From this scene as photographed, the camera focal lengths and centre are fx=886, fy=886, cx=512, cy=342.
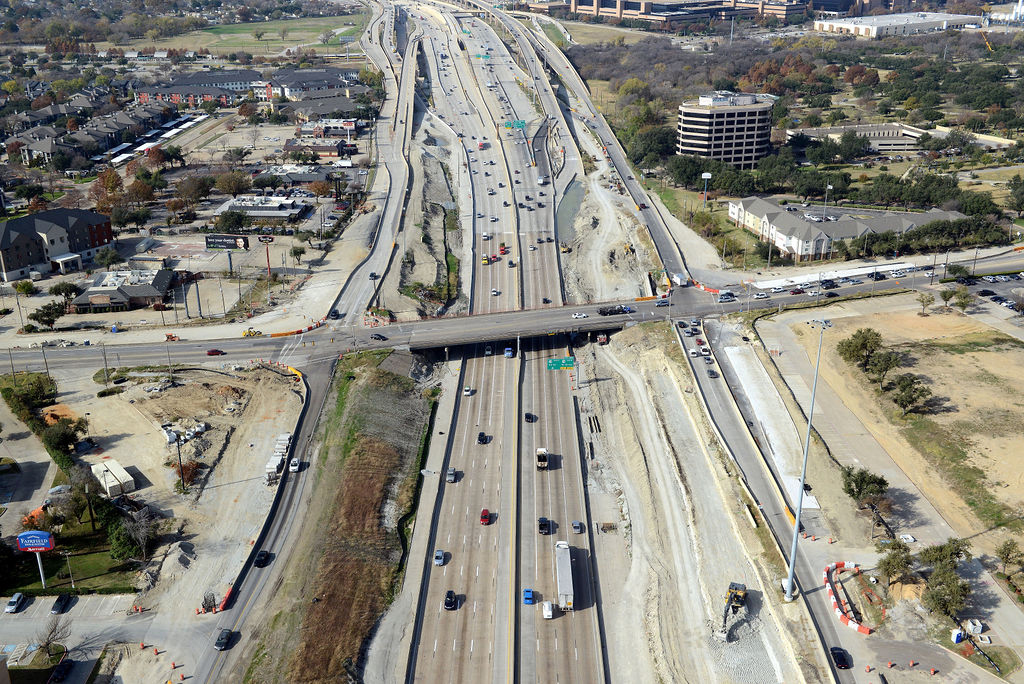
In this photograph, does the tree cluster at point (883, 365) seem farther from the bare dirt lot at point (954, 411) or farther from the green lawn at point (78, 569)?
the green lawn at point (78, 569)

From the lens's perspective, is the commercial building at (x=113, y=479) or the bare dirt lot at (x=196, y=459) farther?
the commercial building at (x=113, y=479)

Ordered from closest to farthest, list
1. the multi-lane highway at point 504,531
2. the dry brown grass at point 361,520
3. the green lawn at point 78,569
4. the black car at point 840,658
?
the black car at point 840,658
the dry brown grass at point 361,520
the multi-lane highway at point 504,531
the green lawn at point 78,569

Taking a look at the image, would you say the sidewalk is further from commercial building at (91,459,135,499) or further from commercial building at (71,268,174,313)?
commercial building at (71,268,174,313)

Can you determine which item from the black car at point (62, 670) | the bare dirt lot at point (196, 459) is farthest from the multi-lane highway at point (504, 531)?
the black car at point (62, 670)

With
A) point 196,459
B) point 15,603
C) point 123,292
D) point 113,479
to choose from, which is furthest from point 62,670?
point 123,292

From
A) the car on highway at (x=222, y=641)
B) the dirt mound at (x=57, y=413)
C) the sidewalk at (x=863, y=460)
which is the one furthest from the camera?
the dirt mound at (x=57, y=413)

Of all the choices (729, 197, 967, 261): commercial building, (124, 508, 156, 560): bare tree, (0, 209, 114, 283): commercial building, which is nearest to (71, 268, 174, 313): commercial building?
(0, 209, 114, 283): commercial building

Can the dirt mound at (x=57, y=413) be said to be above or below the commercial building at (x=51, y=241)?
below
